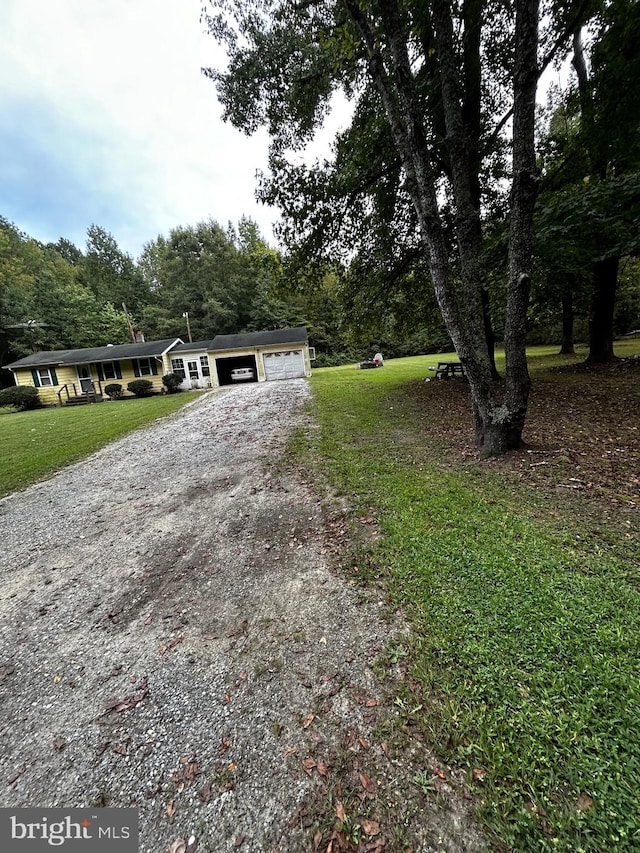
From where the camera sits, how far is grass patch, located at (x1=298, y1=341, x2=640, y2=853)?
51.6 inches

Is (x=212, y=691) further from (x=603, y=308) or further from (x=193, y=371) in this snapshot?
(x=193, y=371)

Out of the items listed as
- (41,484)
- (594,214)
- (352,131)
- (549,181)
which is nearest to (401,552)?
(41,484)

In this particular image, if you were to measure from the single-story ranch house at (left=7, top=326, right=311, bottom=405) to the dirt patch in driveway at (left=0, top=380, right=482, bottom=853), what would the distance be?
18.7 m

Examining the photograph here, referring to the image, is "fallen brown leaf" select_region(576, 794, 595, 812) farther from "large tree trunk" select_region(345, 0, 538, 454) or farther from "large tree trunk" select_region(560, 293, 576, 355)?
"large tree trunk" select_region(560, 293, 576, 355)

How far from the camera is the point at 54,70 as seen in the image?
8156 millimetres

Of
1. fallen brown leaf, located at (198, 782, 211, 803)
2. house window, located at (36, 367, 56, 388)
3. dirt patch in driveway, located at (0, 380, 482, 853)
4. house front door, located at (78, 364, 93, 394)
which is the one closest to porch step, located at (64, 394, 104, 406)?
house front door, located at (78, 364, 93, 394)

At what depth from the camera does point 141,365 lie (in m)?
22.3

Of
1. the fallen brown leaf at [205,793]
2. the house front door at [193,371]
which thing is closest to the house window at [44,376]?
the house front door at [193,371]

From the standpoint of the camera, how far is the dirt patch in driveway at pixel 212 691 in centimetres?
136

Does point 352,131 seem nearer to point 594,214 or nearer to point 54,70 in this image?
point 594,214

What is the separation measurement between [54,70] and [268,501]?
39.4 ft

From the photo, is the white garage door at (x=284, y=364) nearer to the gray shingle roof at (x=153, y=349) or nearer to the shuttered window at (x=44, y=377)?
the gray shingle roof at (x=153, y=349)

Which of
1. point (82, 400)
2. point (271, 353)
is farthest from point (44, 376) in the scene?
point (271, 353)

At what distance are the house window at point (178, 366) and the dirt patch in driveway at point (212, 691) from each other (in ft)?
68.2
